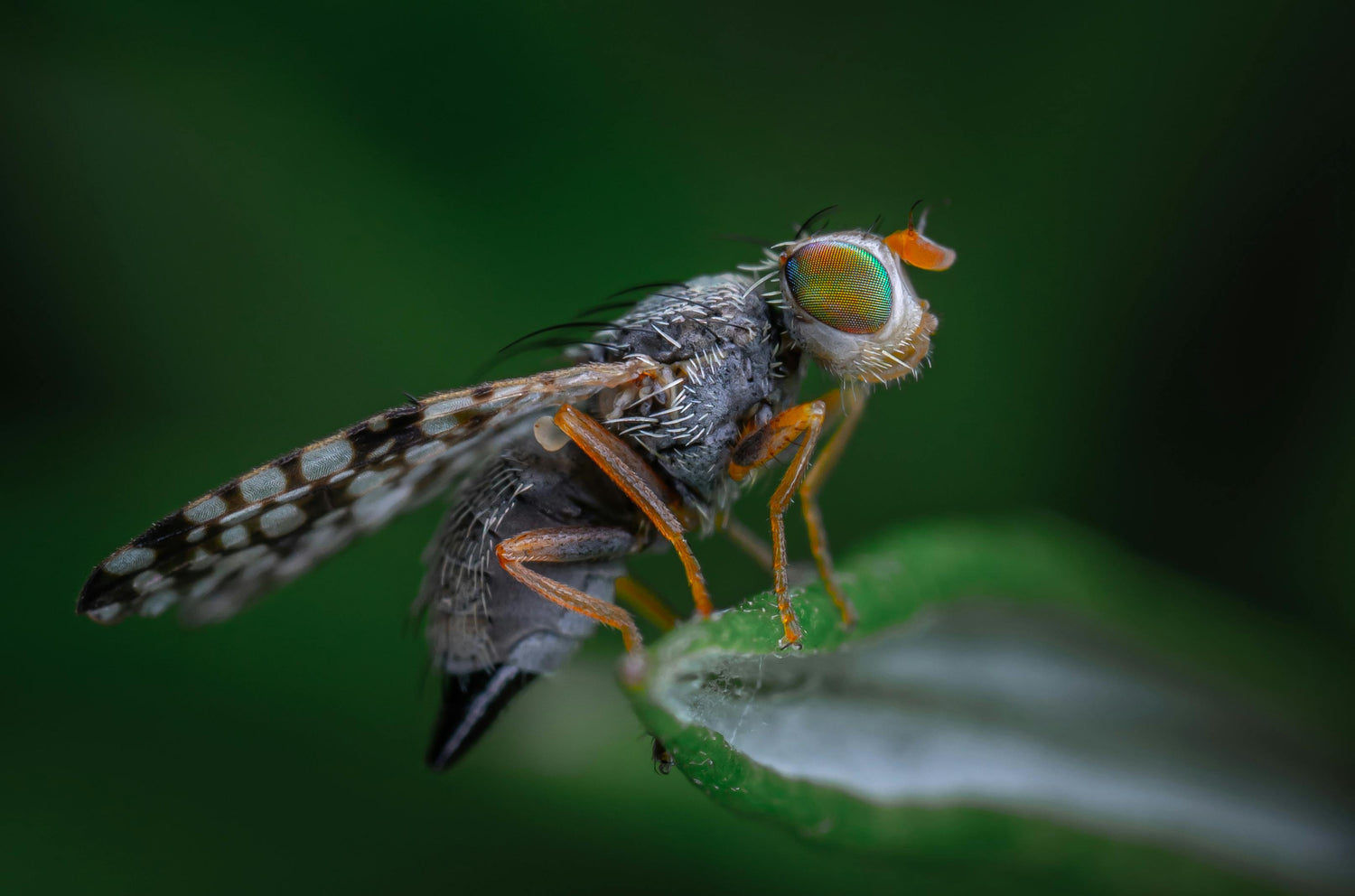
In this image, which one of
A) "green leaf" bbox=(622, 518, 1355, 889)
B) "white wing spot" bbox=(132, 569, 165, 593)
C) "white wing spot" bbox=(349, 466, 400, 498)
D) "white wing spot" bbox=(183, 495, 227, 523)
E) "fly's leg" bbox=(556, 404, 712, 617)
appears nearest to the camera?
"green leaf" bbox=(622, 518, 1355, 889)

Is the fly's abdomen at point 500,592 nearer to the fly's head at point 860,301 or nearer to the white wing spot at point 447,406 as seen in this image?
the white wing spot at point 447,406

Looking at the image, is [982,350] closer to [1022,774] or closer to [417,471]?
[1022,774]

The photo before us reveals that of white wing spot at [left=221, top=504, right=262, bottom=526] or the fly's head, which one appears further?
the fly's head

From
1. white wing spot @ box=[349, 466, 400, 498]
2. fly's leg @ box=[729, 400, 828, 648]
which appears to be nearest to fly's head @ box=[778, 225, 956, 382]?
fly's leg @ box=[729, 400, 828, 648]

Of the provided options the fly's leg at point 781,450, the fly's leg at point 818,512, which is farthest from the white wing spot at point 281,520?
the fly's leg at point 818,512

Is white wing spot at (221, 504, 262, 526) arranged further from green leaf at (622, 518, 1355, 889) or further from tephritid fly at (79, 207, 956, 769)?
green leaf at (622, 518, 1355, 889)

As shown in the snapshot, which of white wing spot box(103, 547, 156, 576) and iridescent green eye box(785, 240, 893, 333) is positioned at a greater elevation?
iridescent green eye box(785, 240, 893, 333)

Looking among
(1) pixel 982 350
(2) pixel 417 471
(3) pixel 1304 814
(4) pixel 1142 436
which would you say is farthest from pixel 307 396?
(3) pixel 1304 814
